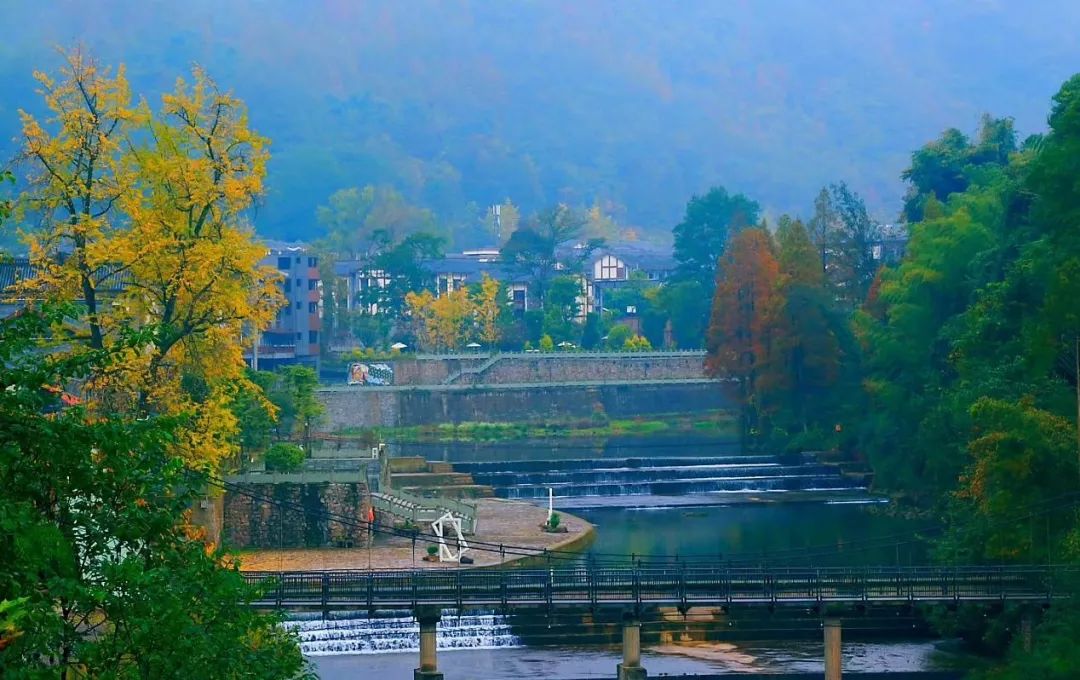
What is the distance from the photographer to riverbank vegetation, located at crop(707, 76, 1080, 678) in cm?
3556

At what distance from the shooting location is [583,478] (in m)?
63.9

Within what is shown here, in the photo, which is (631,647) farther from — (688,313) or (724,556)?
(688,313)

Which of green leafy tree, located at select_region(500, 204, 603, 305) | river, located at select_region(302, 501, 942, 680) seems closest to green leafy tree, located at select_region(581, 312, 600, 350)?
green leafy tree, located at select_region(500, 204, 603, 305)

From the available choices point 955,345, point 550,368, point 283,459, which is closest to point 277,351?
point 550,368

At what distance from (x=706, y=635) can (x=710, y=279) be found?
69526 mm

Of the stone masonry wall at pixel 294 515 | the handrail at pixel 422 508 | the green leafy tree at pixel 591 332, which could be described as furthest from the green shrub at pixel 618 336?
the stone masonry wall at pixel 294 515

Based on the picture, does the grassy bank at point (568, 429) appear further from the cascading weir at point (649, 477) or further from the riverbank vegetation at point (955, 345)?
the cascading weir at point (649, 477)

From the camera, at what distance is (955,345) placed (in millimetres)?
48094

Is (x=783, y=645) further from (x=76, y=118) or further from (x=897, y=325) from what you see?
(x=897, y=325)

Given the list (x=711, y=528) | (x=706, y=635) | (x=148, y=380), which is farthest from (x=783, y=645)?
(x=711, y=528)

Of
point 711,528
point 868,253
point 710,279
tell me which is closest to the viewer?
point 711,528

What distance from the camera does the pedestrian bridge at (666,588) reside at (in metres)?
32.5

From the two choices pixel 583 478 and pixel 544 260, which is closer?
pixel 583 478

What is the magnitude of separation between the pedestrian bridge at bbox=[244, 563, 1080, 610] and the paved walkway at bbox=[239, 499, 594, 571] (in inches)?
250
